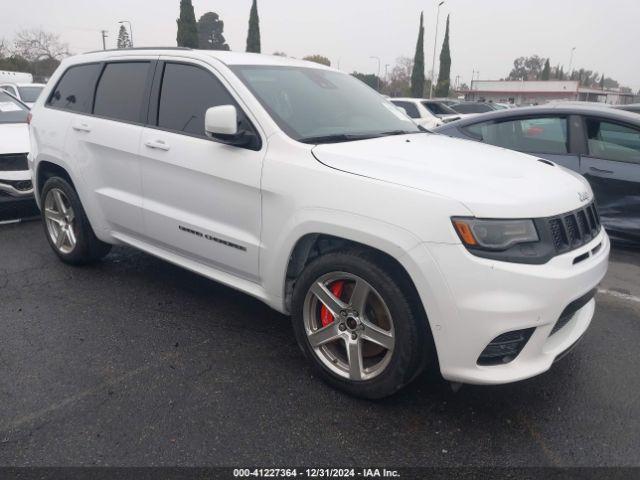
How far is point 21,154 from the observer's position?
20.7 ft

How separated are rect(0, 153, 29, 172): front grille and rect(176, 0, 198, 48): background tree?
3103 cm

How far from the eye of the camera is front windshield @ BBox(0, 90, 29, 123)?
23.5ft

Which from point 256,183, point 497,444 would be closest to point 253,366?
point 256,183

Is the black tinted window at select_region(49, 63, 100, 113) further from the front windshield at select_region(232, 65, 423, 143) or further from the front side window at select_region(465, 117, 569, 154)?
the front side window at select_region(465, 117, 569, 154)

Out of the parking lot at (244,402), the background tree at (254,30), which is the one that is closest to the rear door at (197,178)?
the parking lot at (244,402)

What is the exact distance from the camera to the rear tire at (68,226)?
446cm

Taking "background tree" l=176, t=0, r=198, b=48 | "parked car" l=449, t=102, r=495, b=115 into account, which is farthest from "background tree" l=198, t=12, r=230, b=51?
"parked car" l=449, t=102, r=495, b=115

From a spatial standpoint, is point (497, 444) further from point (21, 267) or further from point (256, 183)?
point (21, 267)

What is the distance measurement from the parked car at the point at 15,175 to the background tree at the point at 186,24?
30.6m

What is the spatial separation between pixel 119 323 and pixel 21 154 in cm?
377

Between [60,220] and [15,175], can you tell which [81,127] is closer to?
[60,220]

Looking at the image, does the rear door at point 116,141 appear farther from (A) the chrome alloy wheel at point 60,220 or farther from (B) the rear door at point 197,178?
(A) the chrome alloy wheel at point 60,220

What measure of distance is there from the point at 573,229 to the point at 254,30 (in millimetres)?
41559

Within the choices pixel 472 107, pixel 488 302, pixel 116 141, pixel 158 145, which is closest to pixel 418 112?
pixel 472 107
